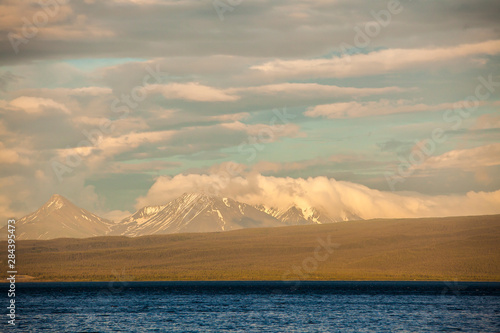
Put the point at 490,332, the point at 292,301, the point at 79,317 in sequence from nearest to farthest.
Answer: the point at 490,332, the point at 79,317, the point at 292,301

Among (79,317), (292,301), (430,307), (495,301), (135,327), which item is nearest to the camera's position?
(135,327)

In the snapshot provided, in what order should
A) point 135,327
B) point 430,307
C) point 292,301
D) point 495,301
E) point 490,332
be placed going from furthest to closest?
1. point 292,301
2. point 495,301
3. point 430,307
4. point 135,327
5. point 490,332

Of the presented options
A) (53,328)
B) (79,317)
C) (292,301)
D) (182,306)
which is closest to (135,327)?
(53,328)

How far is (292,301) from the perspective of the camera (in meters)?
129

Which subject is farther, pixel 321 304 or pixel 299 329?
pixel 321 304

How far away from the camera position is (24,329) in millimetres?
76750

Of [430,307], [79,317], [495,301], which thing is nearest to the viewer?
[79,317]

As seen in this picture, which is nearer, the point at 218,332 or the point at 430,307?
the point at 218,332

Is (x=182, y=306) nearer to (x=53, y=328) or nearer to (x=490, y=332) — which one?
(x=53, y=328)

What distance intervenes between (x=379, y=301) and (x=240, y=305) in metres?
29.2

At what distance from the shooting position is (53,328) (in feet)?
257

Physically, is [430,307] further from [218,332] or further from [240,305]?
[218,332]

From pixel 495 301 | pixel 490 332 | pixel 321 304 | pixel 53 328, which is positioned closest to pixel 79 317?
pixel 53 328

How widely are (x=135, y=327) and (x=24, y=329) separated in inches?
511
